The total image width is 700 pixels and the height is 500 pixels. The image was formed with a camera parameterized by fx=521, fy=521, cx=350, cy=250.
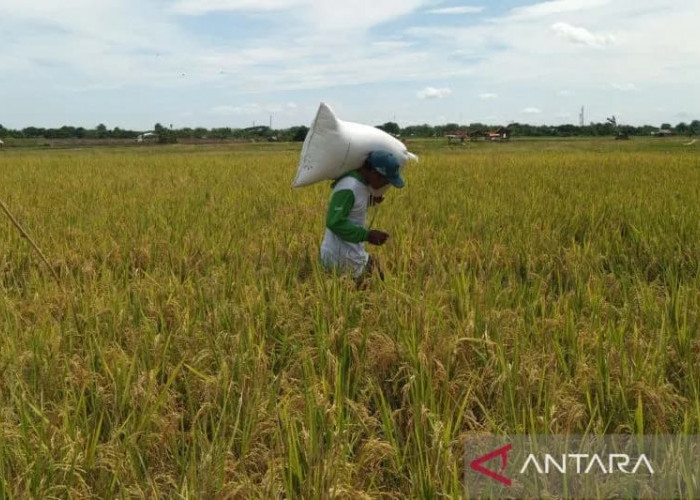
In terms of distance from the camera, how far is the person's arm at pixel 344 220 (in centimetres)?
290

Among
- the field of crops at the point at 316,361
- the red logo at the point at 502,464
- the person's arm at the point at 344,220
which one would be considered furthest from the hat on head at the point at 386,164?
the red logo at the point at 502,464

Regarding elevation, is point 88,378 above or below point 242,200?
below

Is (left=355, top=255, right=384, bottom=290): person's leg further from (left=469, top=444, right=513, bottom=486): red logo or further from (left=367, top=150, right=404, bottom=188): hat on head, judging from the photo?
(left=469, top=444, right=513, bottom=486): red logo

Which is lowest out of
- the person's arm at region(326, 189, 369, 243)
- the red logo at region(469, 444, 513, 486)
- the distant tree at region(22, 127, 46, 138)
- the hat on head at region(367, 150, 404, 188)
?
the red logo at region(469, 444, 513, 486)

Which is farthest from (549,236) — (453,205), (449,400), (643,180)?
(643,180)

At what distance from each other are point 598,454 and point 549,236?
8.90ft

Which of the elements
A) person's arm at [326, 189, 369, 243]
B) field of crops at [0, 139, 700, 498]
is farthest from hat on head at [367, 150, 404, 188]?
field of crops at [0, 139, 700, 498]

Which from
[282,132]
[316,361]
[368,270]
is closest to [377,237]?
[368,270]

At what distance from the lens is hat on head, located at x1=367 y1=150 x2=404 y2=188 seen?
2.87 meters

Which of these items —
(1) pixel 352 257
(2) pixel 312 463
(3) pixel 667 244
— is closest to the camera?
(2) pixel 312 463

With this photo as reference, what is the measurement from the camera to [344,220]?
2938mm

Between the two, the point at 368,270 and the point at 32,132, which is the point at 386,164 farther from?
the point at 32,132

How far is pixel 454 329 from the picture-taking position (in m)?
2.20

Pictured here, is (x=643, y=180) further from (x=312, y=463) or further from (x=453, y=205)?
(x=312, y=463)
